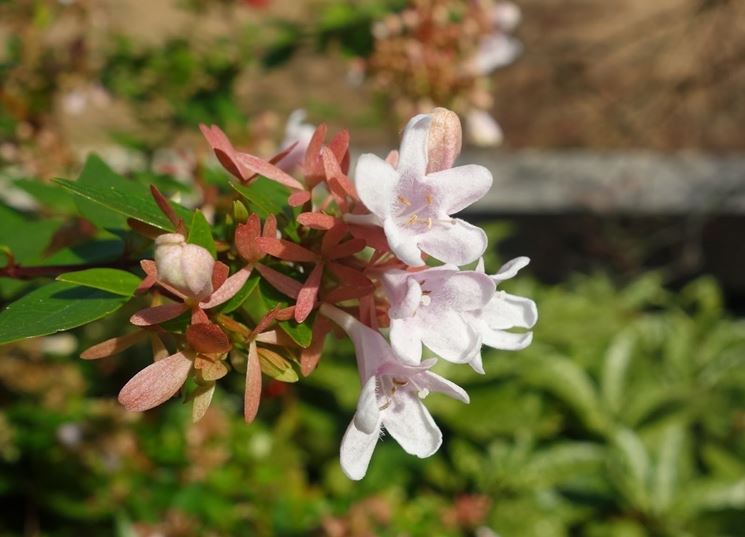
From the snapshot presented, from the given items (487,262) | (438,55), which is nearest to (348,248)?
(438,55)

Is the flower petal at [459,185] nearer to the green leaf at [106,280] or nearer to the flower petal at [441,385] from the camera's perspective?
the flower petal at [441,385]

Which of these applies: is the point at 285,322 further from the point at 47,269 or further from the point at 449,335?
Result: the point at 47,269

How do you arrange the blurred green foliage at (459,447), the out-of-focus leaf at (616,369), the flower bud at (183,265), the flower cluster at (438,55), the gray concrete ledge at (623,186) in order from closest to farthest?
the flower bud at (183,265) → the flower cluster at (438,55) → the blurred green foliage at (459,447) → the out-of-focus leaf at (616,369) → the gray concrete ledge at (623,186)

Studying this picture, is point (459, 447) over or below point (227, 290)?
below

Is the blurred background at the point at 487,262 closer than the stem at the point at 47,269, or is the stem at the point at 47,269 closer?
the stem at the point at 47,269

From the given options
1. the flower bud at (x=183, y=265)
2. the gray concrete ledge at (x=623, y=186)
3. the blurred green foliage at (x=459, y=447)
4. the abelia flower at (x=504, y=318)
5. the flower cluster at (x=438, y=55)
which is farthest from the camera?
the gray concrete ledge at (x=623, y=186)

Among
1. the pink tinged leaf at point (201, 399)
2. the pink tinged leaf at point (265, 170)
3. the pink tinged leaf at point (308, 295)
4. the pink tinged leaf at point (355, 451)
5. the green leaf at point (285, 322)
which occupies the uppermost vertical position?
the pink tinged leaf at point (265, 170)

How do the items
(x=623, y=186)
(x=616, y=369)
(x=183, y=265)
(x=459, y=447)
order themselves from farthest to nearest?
1. (x=623, y=186)
2. (x=616, y=369)
3. (x=459, y=447)
4. (x=183, y=265)

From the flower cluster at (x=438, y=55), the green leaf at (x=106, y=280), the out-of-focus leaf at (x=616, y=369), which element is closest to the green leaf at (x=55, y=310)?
the green leaf at (x=106, y=280)
